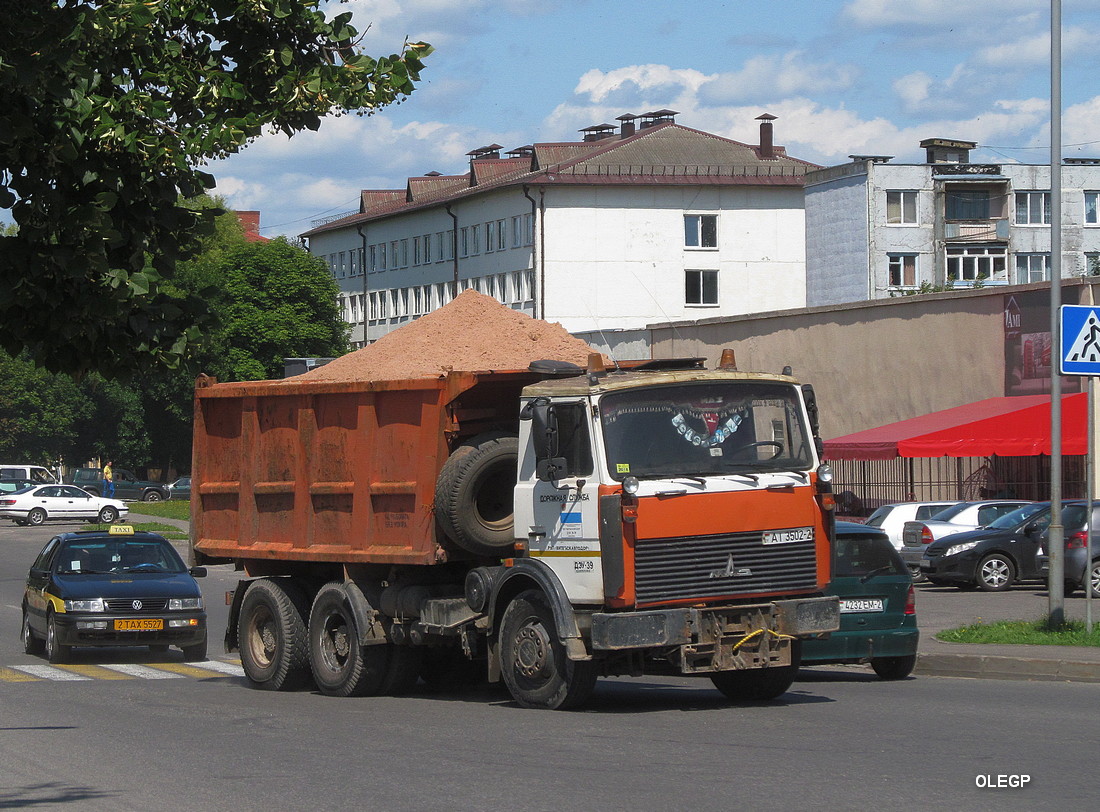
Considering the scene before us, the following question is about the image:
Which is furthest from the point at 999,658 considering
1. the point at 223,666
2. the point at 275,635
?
the point at 223,666

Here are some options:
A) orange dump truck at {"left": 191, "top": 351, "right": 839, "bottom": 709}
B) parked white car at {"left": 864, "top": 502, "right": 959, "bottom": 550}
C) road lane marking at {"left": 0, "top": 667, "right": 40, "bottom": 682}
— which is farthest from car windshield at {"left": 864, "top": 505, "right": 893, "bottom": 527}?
orange dump truck at {"left": 191, "top": 351, "right": 839, "bottom": 709}

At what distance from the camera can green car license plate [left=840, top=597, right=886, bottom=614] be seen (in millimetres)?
14055

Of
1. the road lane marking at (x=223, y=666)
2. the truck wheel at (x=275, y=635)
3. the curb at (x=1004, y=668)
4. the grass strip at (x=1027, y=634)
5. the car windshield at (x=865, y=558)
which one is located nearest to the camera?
the curb at (x=1004, y=668)

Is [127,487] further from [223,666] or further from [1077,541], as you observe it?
[223,666]

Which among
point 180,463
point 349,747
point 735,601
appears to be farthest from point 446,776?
point 180,463

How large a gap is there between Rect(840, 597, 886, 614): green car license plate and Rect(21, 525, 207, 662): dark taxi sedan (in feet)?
28.9

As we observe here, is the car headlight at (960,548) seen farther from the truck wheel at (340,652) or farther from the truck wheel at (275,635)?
the truck wheel at (340,652)

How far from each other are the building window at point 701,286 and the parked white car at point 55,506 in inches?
1437

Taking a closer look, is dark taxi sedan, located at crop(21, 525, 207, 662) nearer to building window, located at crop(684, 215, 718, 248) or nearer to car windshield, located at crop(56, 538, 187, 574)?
car windshield, located at crop(56, 538, 187, 574)

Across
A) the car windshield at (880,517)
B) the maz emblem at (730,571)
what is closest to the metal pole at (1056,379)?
the maz emblem at (730,571)

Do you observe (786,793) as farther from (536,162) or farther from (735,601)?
(536,162)

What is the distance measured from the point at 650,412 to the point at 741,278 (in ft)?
249

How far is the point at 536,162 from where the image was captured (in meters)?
88.4

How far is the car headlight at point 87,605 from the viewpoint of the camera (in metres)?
19.2
